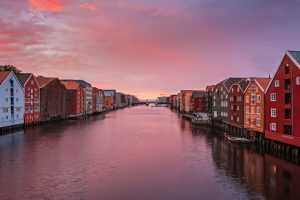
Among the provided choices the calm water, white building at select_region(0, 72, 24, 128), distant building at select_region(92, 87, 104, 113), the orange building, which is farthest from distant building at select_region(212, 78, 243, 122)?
distant building at select_region(92, 87, 104, 113)

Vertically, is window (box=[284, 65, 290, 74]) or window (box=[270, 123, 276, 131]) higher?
window (box=[284, 65, 290, 74])

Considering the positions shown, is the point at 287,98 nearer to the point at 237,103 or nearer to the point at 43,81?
the point at 237,103

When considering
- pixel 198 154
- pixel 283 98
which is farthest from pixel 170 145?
pixel 283 98

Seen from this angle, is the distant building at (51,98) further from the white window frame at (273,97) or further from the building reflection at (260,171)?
the white window frame at (273,97)

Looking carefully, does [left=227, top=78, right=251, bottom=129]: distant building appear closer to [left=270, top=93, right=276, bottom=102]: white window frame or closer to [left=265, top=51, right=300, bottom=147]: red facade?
[left=265, top=51, right=300, bottom=147]: red facade

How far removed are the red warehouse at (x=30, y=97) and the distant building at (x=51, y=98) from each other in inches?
129

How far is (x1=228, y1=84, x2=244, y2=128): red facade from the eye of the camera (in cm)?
6167

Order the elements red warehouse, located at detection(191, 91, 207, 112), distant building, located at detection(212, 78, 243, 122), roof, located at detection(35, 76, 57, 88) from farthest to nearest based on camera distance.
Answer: red warehouse, located at detection(191, 91, 207, 112) → roof, located at detection(35, 76, 57, 88) → distant building, located at detection(212, 78, 243, 122)

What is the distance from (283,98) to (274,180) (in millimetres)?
16454

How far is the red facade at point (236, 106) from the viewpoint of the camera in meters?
61.7

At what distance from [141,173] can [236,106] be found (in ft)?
130

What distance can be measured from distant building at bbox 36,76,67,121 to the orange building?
6337 centimetres

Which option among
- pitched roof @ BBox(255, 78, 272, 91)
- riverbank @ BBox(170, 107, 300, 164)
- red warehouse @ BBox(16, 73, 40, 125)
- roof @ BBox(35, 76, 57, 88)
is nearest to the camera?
riverbank @ BBox(170, 107, 300, 164)

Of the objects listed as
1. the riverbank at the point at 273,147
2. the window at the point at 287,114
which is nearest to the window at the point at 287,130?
the window at the point at 287,114
